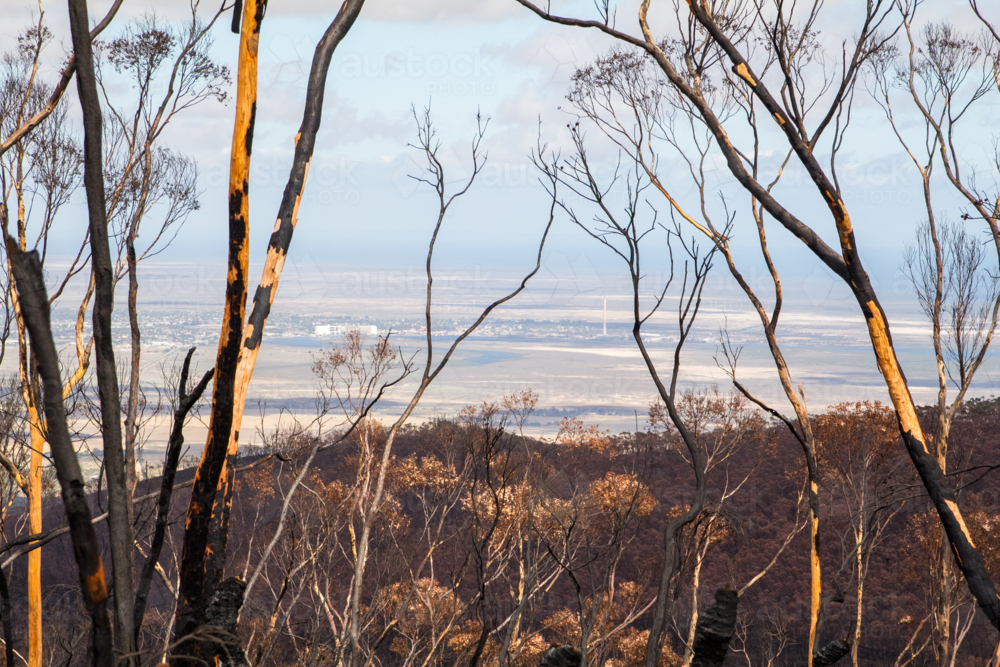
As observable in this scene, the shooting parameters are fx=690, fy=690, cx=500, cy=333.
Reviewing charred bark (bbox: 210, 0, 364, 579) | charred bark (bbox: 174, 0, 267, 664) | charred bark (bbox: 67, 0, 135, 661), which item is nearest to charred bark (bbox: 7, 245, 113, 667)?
charred bark (bbox: 67, 0, 135, 661)

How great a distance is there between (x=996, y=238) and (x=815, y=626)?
292cm

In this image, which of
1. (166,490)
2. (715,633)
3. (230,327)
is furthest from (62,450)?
(715,633)

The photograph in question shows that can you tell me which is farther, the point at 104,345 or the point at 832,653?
the point at 832,653

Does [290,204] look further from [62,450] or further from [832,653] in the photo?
[832,653]

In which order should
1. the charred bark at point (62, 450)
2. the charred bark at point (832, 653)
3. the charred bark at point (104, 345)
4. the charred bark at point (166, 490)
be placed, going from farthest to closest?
the charred bark at point (832, 653) < the charred bark at point (166, 490) < the charred bark at point (104, 345) < the charred bark at point (62, 450)

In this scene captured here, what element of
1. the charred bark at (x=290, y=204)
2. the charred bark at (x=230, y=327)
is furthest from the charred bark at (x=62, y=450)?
the charred bark at (x=290, y=204)

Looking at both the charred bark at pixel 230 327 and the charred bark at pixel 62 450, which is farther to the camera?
the charred bark at pixel 230 327

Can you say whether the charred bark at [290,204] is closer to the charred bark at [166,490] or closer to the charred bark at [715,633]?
the charred bark at [166,490]

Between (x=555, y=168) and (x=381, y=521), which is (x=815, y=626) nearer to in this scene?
(x=555, y=168)

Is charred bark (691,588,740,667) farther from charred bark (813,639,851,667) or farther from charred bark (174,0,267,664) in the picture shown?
charred bark (174,0,267,664)

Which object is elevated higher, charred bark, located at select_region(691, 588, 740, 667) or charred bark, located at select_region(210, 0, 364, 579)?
charred bark, located at select_region(210, 0, 364, 579)

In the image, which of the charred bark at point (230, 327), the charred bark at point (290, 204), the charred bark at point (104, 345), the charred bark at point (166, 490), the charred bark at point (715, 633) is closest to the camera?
the charred bark at point (104, 345)

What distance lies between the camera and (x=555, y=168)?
471cm

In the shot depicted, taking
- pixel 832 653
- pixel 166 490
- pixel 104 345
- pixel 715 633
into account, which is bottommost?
pixel 832 653
